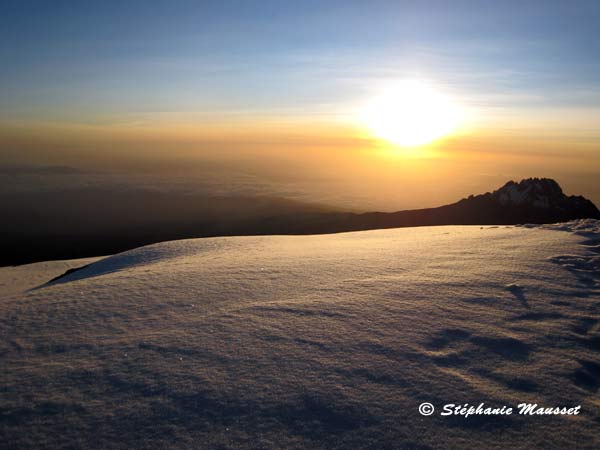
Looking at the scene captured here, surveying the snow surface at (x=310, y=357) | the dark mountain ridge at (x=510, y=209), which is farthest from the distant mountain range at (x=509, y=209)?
the snow surface at (x=310, y=357)

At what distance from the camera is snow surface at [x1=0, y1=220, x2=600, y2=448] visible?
8.82ft

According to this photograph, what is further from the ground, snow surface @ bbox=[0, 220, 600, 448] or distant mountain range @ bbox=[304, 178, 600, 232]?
distant mountain range @ bbox=[304, 178, 600, 232]

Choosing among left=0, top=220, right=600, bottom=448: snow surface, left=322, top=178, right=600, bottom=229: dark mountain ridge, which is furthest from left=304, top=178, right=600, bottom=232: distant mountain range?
left=0, top=220, right=600, bottom=448: snow surface

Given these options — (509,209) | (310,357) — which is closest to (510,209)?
(509,209)

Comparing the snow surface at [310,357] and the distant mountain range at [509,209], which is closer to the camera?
the snow surface at [310,357]

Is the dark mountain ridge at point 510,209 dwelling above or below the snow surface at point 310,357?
above

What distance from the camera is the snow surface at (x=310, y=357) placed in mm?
2688

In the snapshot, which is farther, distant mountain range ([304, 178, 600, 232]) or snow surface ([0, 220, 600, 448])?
distant mountain range ([304, 178, 600, 232])

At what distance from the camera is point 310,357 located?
3449 mm

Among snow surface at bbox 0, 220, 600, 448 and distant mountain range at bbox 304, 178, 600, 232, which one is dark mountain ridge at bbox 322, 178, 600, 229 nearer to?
distant mountain range at bbox 304, 178, 600, 232

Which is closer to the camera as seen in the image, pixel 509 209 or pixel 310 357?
pixel 310 357

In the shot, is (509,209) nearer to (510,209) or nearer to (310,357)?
(510,209)

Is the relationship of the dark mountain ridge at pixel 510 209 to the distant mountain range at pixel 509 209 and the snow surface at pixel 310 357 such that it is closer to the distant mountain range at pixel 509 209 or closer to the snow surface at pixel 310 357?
the distant mountain range at pixel 509 209

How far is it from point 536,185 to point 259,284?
37683 millimetres
